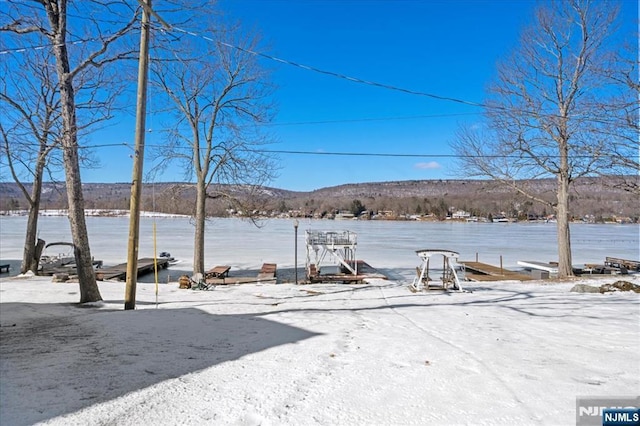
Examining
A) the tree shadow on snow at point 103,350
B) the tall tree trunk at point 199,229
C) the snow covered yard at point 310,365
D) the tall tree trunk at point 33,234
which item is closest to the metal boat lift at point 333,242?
the tall tree trunk at point 199,229

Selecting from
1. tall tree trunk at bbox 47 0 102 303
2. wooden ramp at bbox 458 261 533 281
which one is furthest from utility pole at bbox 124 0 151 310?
wooden ramp at bbox 458 261 533 281

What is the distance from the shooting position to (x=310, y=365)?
4.38m

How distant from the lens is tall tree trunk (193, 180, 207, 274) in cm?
1653

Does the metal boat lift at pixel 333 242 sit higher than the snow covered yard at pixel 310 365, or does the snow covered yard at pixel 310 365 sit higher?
the metal boat lift at pixel 333 242

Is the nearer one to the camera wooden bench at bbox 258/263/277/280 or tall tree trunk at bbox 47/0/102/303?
tall tree trunk at bbox 47/0/102/303

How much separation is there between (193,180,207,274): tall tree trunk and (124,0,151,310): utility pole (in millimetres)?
8399

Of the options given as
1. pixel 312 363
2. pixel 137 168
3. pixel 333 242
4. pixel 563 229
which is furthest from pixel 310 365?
pixel 563 229

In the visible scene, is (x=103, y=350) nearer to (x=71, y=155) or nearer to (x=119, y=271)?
(x=71, y=155)

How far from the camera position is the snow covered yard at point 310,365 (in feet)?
10.7

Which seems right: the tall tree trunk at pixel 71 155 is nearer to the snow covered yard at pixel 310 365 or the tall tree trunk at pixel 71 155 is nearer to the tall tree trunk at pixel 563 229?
the snow covered yard at pixel 310 365

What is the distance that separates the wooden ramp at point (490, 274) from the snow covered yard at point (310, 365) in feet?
28.9

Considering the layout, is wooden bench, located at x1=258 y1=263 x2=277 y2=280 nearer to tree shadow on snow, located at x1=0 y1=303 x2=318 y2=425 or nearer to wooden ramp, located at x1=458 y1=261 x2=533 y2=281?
wooden ramp, located at x1=458 y1=261 x2=533 y2=281

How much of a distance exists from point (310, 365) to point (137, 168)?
5.74 metres

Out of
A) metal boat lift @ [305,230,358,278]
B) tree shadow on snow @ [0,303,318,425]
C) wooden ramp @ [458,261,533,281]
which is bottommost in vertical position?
wooden ramp @ [458,261,533,281]
